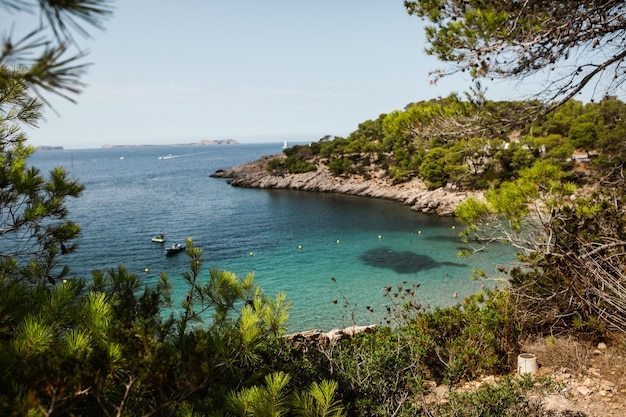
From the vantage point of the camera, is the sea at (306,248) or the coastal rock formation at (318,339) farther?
the sea at (306,248)

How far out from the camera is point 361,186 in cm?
4066

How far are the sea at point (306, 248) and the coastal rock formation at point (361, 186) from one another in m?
1.34

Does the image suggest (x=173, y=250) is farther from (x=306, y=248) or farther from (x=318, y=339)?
(x=318, y=339)

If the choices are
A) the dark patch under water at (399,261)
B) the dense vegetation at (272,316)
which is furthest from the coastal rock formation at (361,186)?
the dense vegetation at (272,316)

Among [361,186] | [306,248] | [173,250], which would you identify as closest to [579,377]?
[306,248]

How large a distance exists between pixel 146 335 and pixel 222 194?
43407 millimetres

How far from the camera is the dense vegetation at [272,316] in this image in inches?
75.6

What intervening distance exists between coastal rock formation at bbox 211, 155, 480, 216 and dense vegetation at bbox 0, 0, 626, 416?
23.4 metres

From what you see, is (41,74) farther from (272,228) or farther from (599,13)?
(272,228)

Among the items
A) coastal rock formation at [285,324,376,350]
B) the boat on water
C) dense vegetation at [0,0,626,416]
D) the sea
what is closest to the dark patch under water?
the sea

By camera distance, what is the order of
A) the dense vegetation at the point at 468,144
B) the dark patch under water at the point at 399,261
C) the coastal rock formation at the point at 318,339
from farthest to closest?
the dark patch under water at the point at 399,261 < the coastal rock formation at the point at 318,339 < the dense vegetation at the point at 468,144

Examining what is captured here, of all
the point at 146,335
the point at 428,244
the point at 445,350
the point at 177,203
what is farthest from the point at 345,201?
the point at 146,335

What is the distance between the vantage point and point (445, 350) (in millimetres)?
5949

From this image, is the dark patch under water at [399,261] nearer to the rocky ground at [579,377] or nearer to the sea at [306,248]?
the sea at [306,248]
